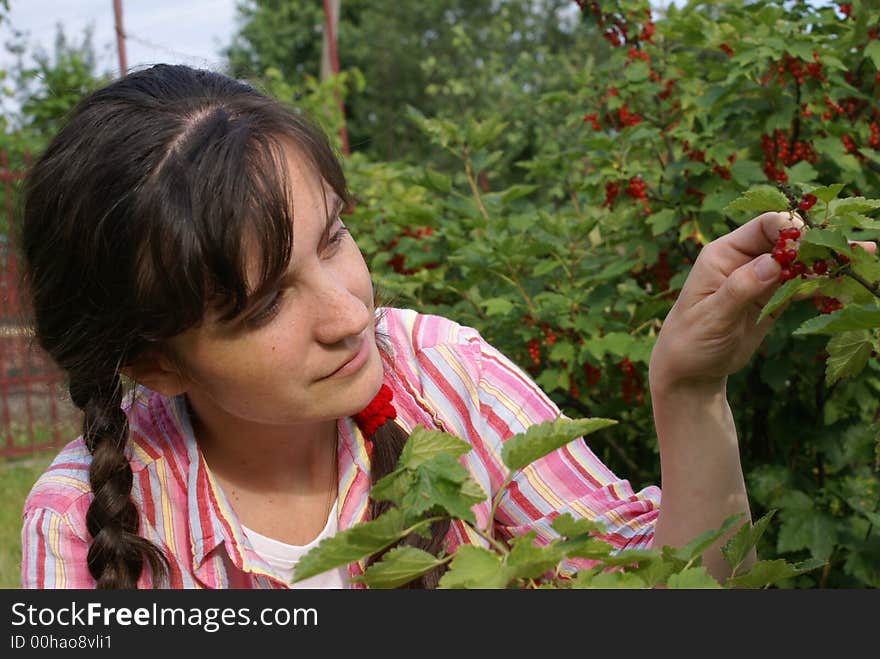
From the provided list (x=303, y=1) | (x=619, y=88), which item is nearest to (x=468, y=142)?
(x=619, y=88)

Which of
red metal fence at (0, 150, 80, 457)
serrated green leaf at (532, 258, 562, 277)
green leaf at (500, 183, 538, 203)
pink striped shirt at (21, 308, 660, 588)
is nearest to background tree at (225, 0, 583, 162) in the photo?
red metal fence at (0, 150, 80, 457)

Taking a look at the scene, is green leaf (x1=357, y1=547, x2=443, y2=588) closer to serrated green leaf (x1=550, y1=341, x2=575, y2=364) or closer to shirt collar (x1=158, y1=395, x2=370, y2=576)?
shirt collar (x1=158, y1=395, x2=370, y2=576)

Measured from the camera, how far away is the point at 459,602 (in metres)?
0.86

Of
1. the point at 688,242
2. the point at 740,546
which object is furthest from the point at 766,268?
the point at 688,242

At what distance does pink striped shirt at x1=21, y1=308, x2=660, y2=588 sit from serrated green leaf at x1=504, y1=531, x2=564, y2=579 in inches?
27.3

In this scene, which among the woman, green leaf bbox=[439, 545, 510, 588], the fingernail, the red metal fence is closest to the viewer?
green leaf bbox=[439, 545, 510, 588]

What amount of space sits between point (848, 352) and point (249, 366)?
0.78 meters

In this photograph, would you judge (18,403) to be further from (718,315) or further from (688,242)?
(718,315)

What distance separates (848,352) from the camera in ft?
4.36

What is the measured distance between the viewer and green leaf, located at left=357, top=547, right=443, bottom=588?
89cm

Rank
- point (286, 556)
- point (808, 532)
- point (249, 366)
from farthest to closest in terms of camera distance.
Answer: point (808, 532) → point (286, 556) → point (249, 366)

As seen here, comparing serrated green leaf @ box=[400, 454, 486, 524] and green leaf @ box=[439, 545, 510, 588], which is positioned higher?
serrated green leaf @ box=[400, 454, 486, 524]

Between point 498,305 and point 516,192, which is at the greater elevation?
point 516,192

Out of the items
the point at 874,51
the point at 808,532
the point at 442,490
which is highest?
the point at 874,51
